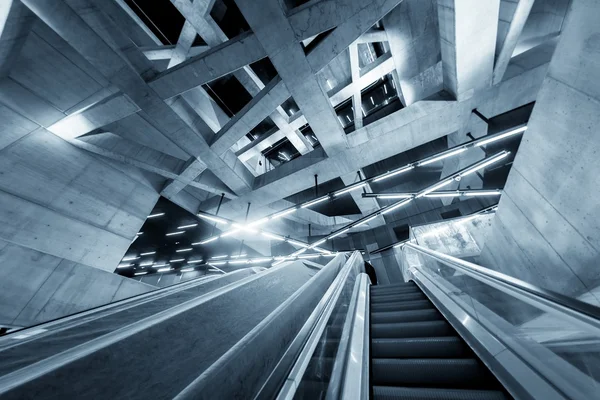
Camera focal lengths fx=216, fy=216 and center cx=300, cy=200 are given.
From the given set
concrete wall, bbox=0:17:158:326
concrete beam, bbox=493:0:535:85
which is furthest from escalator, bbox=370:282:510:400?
concrete wall, bbox=0:17:158:326

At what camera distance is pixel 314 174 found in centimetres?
795

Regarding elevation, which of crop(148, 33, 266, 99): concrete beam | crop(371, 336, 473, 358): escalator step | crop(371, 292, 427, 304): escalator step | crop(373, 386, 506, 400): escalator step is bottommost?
crop(373, 386, 506, 400): escalator step

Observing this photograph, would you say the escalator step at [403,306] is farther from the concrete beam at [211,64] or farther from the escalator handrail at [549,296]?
the concrete beam at [211,64]

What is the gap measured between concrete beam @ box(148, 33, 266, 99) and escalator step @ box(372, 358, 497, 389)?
229 inches

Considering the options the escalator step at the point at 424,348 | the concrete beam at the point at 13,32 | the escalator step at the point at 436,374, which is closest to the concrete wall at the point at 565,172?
the escalator step at the point at 424,348

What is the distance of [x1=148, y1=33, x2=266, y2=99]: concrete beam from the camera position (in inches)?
183

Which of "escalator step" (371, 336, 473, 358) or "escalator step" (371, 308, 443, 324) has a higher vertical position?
"escalator step" (371, 308, 443, 324)

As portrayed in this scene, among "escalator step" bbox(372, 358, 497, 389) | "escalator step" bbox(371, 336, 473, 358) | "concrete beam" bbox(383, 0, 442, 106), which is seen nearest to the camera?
"escalator step" bbox(372, 358, 497, 389)

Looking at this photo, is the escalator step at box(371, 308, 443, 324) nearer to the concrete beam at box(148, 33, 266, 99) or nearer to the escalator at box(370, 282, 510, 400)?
the escalator at box(370, 282, 510, 400)

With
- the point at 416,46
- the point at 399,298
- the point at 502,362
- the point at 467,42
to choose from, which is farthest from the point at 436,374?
the point at 416,46

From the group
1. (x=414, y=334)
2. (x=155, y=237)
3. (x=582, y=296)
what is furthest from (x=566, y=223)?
(x=155, y=237)

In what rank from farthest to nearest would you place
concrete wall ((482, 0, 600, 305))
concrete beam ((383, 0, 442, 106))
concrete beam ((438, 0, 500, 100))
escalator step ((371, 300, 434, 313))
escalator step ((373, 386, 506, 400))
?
concrete beam ((383, 0, 442, 106)), concrete beam ((438, 0, 500, 100)), escalator step ((371, 300, 434, 313)), concrete wall ((482, 0, 600, 305)), escalator step ((373, 386, 506, 400))

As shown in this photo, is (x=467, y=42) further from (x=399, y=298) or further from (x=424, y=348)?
(x=424, y=348)

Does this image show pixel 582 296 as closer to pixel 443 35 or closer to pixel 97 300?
pixel 443 35
